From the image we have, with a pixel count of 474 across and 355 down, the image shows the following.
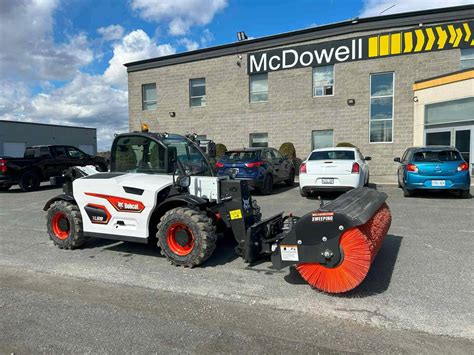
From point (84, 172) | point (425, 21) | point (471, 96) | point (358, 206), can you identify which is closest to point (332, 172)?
point (358, 206)

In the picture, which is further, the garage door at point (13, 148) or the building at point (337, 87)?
the garage door at point (13, 148)

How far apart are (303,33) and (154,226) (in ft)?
52.0

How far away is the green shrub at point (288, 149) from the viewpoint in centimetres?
1811

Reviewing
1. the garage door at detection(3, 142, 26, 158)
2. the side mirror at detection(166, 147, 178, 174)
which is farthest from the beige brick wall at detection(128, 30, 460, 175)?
the garage door at detection(3, 142, 26, 158)

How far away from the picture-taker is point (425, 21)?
16016 millimetres

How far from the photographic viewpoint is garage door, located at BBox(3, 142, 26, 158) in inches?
1558

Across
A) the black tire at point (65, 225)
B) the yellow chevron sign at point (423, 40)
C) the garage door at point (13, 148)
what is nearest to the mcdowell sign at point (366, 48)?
the yellow chevron sign at point (423, 40)

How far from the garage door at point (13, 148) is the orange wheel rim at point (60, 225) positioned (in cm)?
3970

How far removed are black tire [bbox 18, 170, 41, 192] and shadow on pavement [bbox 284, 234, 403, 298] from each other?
42.7 ft

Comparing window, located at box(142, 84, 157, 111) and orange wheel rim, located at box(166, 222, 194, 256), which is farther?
window, located at box(142, 84, 157, 111)

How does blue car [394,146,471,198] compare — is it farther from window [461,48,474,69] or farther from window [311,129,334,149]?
window [461,48,474,69]

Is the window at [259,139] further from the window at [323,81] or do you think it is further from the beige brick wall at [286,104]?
the window at [323,81]

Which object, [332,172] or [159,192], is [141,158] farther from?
[332,172]

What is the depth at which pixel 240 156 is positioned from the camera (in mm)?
11766
